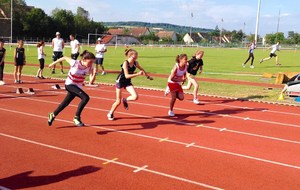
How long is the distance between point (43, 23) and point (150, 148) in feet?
276

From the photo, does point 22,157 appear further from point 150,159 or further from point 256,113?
point 256,113

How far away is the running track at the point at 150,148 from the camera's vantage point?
16.9ft

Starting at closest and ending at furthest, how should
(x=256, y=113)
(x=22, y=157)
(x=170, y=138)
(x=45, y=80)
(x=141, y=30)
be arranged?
1. (x=22, y=157)
2. (x=170, y=138)
3. (x=256, y=113)
4. (x=45, y=80)
5. (x=141, y=30)

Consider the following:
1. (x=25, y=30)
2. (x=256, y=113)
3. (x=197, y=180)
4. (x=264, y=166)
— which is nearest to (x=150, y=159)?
(x=197, y=180)

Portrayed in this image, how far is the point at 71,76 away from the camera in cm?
764

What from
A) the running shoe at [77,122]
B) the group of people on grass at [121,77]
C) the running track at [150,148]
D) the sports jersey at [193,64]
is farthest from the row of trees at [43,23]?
the running shoe at [77,122]

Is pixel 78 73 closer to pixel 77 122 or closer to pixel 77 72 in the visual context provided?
pixel 77 72

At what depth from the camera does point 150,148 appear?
6668 millimetres

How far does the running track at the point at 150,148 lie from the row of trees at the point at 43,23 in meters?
77.4

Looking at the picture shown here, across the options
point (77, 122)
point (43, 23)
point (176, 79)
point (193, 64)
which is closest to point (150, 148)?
point (77, 122)

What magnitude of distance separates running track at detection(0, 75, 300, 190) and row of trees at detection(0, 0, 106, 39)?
77.4 meters

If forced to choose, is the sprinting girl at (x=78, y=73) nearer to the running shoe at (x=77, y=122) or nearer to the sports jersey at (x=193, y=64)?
the running shoe at (x=77, y=122)

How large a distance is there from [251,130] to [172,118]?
6.75ft

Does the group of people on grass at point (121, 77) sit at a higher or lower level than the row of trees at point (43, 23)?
lower
